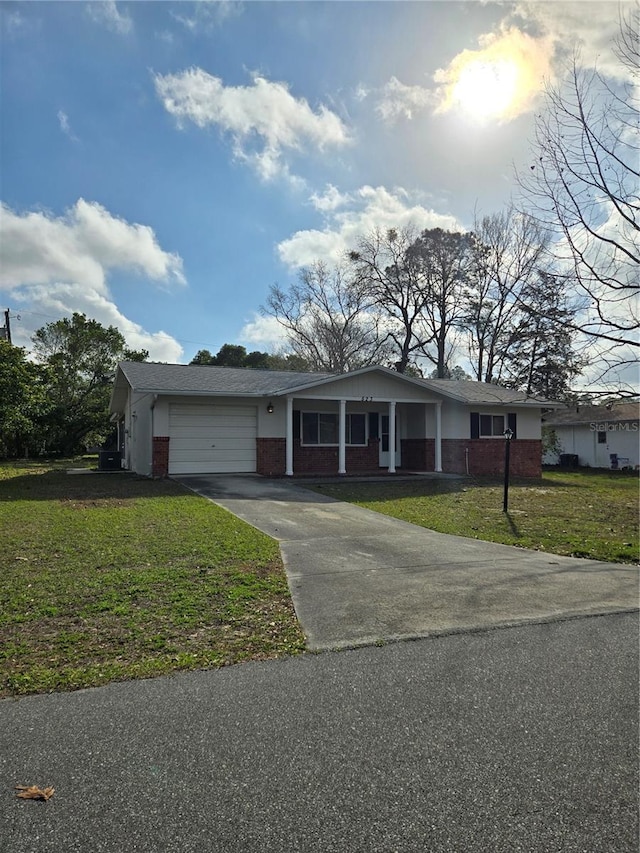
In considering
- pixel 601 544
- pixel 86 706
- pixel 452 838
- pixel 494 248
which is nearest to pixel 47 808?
pixel 86 706

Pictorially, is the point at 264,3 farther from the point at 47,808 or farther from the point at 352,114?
the point at 47,808

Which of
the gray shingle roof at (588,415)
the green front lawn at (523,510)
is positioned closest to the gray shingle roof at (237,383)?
the green front lawn at (523,510)

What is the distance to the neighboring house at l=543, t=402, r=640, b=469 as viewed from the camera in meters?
28.4

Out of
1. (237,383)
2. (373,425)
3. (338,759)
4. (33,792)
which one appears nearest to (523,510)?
(373,425)

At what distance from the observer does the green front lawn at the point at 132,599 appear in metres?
3.57

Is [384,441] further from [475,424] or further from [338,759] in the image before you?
[338,759]

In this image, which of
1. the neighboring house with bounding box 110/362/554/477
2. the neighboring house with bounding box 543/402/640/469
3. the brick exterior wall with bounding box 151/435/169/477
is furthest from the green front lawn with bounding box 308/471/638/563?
the neighboring house with bounding box 543/402/640/469

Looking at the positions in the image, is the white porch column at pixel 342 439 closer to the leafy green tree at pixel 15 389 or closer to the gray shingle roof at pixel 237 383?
the gray shingle roof at pixel 237 383

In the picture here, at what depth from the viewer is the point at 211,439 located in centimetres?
1697

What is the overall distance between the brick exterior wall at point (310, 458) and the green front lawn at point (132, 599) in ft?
27.0

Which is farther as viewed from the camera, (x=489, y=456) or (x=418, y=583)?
(x=489, y=456)

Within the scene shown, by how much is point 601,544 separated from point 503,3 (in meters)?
8.90

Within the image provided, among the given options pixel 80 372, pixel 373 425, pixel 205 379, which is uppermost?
pixel 80 372

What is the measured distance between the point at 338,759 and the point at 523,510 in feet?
33.6
